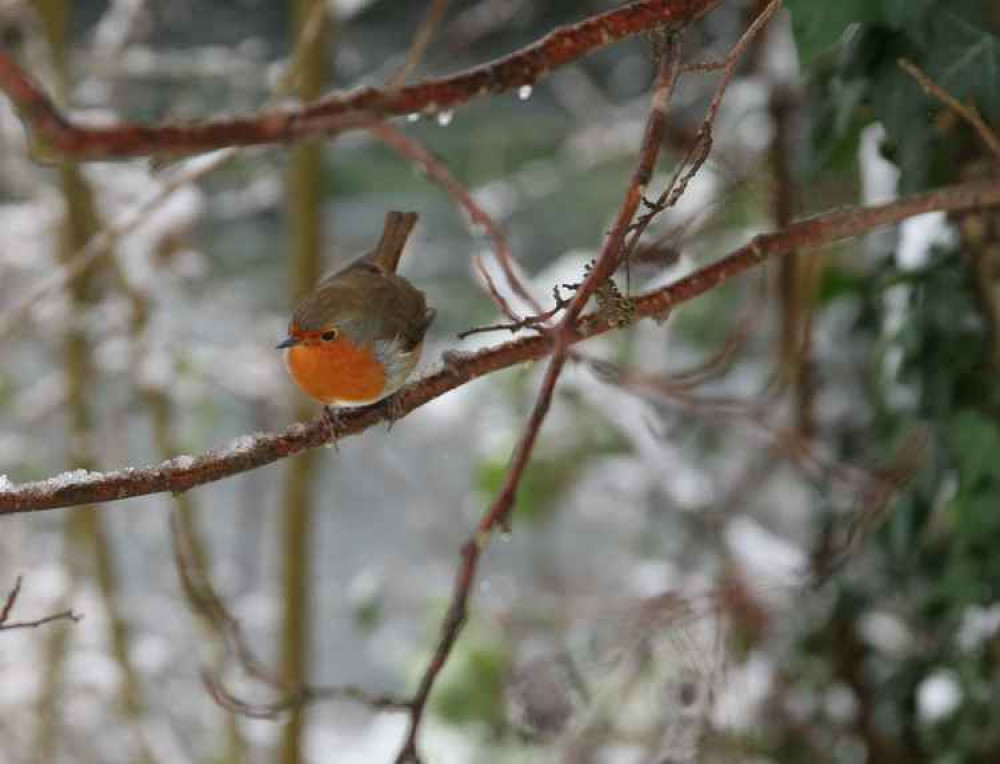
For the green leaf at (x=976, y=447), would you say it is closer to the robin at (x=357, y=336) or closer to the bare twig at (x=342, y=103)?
the robin at (x=357, y=336)

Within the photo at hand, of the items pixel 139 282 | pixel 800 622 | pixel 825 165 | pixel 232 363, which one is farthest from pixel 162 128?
pixel 232 363

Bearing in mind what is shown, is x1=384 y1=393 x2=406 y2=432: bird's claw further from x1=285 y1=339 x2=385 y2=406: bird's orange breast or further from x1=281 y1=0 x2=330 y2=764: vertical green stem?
x1=281 y1=0 x2=330 y2=764: vertical green stem

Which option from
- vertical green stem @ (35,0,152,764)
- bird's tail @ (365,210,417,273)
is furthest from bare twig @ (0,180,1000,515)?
vertical green stem @ (35,0,152,764)

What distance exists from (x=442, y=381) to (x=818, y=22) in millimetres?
543

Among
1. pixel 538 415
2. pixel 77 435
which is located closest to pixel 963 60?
pixel 538 415

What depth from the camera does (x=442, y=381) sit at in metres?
1.05

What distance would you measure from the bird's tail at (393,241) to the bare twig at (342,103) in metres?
0.83

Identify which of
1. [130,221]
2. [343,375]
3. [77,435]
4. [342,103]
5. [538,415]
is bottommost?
[538,415]

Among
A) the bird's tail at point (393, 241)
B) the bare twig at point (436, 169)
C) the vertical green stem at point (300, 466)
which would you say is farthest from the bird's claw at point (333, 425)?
the vertical green stem at point (300, 466)

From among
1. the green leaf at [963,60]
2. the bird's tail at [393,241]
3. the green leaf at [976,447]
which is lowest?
the green leaf at [976,447]

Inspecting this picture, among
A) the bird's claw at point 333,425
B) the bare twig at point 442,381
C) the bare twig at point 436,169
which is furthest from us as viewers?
the bird's claw at point 333,425

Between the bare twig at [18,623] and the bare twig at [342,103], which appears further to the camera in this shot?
the bare twig at [18,623]

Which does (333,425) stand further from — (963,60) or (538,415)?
(963,60)

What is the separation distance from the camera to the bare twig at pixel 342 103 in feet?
1.90
